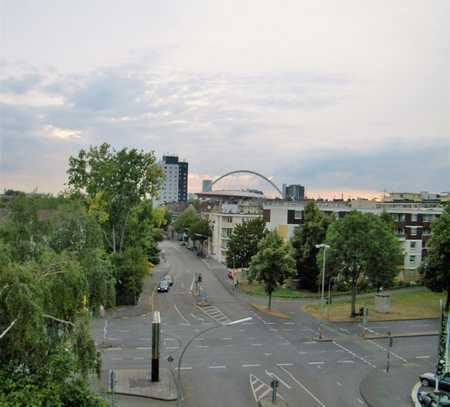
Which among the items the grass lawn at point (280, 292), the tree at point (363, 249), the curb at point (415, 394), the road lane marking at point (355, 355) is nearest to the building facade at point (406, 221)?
the grass lawn at point (280, 292)

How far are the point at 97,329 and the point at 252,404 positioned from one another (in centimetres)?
1893

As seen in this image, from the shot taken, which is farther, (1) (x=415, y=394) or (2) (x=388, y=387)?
(2) (x=388, y=387)

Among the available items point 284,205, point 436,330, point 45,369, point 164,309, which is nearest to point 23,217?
point 45,369

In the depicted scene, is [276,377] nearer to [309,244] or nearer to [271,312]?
[271,312]

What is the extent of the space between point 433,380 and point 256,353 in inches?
443

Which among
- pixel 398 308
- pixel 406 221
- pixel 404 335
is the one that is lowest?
pixel 404 335

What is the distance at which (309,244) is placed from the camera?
61.7 m

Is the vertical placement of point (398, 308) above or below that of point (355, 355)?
above

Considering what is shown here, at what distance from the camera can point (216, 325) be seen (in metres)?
Answer: 43.6

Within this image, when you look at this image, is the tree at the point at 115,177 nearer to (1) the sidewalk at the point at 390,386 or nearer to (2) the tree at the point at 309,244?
(2) the tree at the point at 309,244

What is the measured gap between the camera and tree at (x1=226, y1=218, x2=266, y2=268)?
Answer: 75375 mm

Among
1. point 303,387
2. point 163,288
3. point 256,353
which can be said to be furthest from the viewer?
point 163,288

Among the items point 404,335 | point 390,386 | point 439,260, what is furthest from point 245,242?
point 390,386

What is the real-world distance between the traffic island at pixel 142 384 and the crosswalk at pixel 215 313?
612 inches
